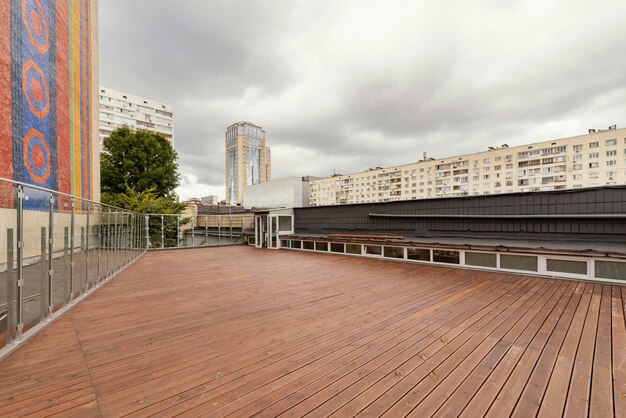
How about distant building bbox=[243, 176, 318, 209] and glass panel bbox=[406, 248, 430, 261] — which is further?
distant building bbox=[243, 176, 318, 209]

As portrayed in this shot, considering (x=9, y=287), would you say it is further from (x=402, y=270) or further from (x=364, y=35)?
(x=364, y=35)

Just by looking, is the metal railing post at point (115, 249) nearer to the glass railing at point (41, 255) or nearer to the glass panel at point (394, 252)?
the glass railing at point (41, 255)

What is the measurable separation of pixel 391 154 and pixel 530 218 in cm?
8767

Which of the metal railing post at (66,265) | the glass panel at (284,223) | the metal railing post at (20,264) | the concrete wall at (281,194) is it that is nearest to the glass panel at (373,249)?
the glass panel at (284,223)

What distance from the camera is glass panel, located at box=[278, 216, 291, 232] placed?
47.6 ft

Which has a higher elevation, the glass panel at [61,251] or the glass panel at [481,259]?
the glass panel at [61,251]

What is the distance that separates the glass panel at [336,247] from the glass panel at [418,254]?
10.3ft

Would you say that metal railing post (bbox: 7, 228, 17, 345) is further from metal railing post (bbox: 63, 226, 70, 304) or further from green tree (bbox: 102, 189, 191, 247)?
green tree (bbox: 102, 189, 191, 247)

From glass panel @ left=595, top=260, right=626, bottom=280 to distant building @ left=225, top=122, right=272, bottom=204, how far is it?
3201 inches

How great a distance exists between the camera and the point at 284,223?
1467 centimetres

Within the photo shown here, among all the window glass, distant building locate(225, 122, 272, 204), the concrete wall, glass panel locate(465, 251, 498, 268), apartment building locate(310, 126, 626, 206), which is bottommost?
the window glass

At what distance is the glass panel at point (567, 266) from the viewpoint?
5.87 meters

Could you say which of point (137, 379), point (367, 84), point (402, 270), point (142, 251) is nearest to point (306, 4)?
point (367, 84)

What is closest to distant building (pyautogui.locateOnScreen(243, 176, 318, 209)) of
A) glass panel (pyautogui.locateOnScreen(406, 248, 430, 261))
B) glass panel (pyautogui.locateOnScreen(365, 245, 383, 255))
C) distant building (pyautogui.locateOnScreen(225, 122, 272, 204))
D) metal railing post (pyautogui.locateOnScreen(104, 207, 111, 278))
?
glass panel (pyautogui.locateOnScreen(365, 245, 383, 255))
